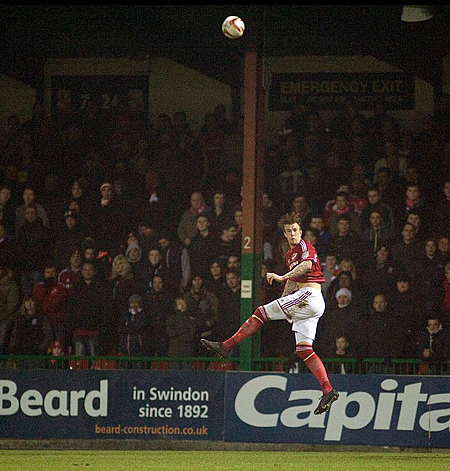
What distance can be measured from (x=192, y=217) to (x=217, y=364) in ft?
8.35

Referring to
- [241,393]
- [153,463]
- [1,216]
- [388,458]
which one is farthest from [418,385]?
[1,216]

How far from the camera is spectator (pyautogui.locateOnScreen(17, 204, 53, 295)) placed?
16.9 meters

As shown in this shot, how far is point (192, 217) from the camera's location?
16.8 m

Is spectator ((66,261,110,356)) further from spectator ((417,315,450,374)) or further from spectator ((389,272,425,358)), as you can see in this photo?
spectator ((417,315,450,374))

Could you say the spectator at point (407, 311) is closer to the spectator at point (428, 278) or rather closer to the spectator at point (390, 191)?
the spectator at point (428, 278)

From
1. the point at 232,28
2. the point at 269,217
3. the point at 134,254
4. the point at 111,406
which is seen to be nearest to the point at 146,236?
the point at 134,254

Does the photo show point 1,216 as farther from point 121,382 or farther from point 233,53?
point 233,53

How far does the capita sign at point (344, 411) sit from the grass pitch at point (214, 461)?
31cm

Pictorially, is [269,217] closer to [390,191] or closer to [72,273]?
[390,191]

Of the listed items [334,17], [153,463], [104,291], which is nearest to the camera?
[153,463]

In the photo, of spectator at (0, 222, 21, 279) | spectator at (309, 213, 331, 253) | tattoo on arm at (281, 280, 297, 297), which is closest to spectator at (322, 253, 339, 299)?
spectator at (309, 213, 331, 253)

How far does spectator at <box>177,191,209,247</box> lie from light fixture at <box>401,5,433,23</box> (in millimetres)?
4123

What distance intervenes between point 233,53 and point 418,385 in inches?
323

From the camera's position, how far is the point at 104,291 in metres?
15.6
